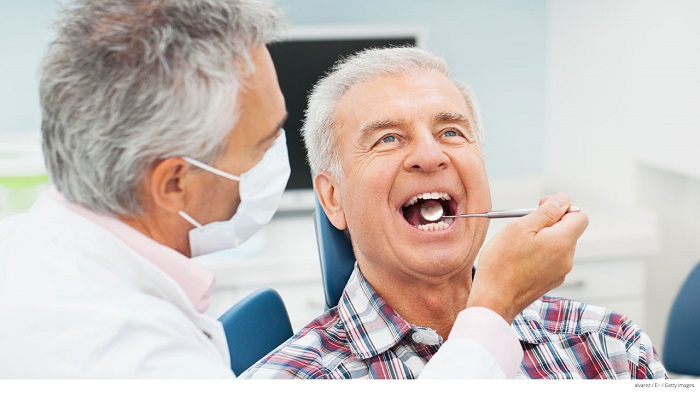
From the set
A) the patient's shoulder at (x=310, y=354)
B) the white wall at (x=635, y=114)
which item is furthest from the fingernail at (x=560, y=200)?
the white wall at (x=635, y=114)

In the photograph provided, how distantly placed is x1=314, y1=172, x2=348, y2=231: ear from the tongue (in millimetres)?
120

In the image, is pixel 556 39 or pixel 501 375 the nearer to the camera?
pixel 501 375

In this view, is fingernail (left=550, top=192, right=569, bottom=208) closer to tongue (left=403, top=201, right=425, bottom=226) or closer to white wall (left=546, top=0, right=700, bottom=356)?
tongue (left=403, top=201, right=425, bottom=226)

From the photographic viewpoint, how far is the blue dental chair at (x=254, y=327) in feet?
4.07

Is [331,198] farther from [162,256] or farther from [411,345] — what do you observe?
[162,256]

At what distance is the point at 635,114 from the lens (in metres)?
2.44

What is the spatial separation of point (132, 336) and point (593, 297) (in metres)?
1.97

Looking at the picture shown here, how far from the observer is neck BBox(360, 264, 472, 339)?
133 cm

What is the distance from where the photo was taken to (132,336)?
0.68m

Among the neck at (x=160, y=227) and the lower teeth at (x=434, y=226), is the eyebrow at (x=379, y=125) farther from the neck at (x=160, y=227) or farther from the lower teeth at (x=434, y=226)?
the neck at (x=160, y=227)

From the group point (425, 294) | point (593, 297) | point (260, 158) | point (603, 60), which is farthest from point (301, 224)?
point (260, 158)

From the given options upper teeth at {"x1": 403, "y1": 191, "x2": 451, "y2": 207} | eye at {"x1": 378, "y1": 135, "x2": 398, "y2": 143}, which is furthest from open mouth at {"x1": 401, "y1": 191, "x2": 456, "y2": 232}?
eye at {"x1": 378, "y1": 135, "x2": 398, "y2": 143}

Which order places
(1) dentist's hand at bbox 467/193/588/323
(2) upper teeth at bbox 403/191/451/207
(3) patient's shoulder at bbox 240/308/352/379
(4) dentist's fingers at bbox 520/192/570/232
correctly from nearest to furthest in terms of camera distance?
(1) dentist's hand at bbox 467/193/588/323
(4) dentist's fingers at bbox 520/192/570/232
(3) patient's shoulder at bbox 240/308/352/379
(2) upper teeth at bbox 403/191/451/207

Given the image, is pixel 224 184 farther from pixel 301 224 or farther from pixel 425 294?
→ pixel 301 224
